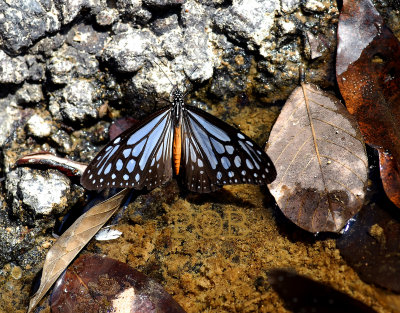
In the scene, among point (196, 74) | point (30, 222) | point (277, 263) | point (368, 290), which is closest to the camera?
point (368, 290)

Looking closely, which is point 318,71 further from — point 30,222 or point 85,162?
point 30,222

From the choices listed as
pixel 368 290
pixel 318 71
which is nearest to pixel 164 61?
pixel 318 71

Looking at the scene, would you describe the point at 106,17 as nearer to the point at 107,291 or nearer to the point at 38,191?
the point at 38,191

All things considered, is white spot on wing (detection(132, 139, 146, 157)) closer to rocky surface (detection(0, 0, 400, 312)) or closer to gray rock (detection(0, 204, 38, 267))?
rocky surface (detection(0, 0, 400, 312))

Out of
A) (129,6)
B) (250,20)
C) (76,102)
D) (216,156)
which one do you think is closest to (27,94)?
(76,102)

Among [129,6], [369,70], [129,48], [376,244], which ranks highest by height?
[129,6]

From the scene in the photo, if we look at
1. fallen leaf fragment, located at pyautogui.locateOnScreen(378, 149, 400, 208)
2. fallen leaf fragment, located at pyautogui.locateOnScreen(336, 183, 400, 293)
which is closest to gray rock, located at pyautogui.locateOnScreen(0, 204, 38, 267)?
fallen leaf fragment, located at pyautogui.locateOnScreen(336, 183, 400, 293)
